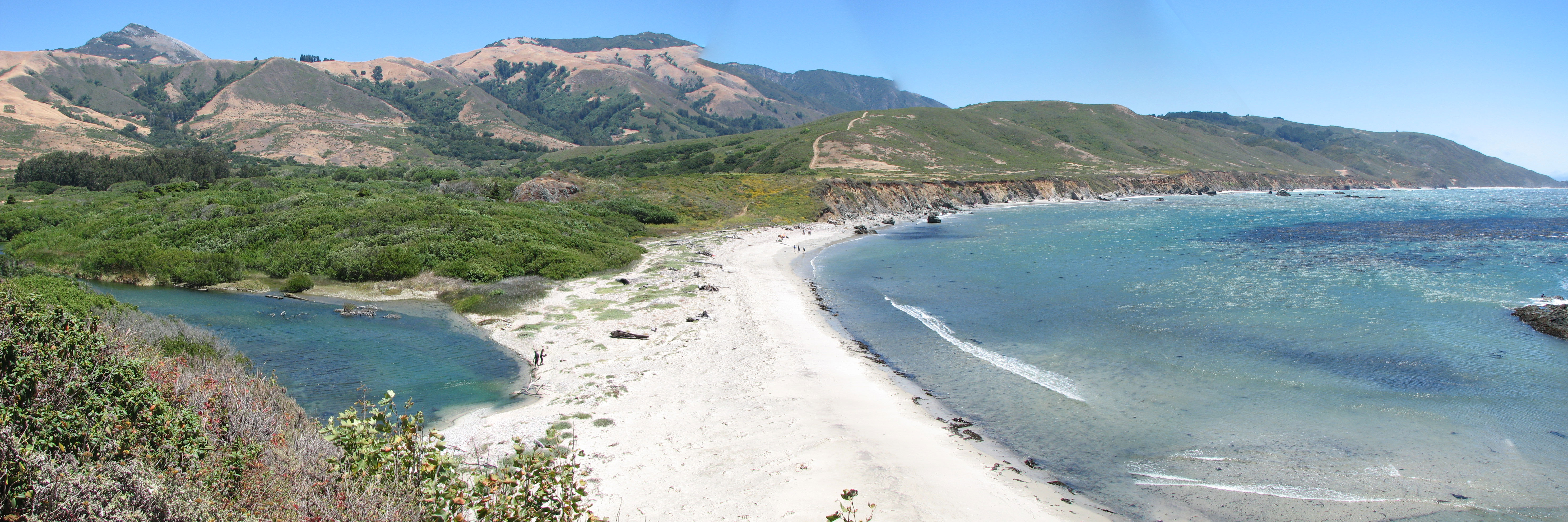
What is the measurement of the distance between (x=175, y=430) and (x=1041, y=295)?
27.3 metres

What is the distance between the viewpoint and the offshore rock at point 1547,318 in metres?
20.7

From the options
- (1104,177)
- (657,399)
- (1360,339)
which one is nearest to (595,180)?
(657,399)

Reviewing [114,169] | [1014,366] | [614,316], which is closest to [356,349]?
[614,316]

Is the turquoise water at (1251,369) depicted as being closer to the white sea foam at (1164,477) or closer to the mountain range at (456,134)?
the white sea foam at (1164,477)

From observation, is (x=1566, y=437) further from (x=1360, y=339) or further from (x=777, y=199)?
(x=777, y=199)

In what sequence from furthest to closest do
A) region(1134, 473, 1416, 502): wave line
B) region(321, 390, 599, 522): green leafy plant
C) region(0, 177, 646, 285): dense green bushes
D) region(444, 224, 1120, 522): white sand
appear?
region(0, 177, 646, 285): dense green bushes
region(1134, 473, 1416, 502): wave line
region(444, 224, 1120, 522): white sand
region(321, 390, 599, 522): green leafy plant

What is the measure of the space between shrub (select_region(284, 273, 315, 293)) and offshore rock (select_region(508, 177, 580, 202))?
1043 inches

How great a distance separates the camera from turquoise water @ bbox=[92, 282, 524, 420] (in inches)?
589

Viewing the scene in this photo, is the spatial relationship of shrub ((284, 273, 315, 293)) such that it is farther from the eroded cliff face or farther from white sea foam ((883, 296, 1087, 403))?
the eroded cliff face

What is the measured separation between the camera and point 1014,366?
18.5m

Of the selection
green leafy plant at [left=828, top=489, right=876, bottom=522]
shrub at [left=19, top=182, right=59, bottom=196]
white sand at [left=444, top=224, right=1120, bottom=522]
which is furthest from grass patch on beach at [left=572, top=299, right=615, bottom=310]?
shrub at [left=19, top=182, right=59, bottom=196]

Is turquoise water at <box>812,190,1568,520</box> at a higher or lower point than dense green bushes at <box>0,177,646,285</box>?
lower

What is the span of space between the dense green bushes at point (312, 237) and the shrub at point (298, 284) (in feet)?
3.98

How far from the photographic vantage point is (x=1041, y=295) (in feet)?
93.5
